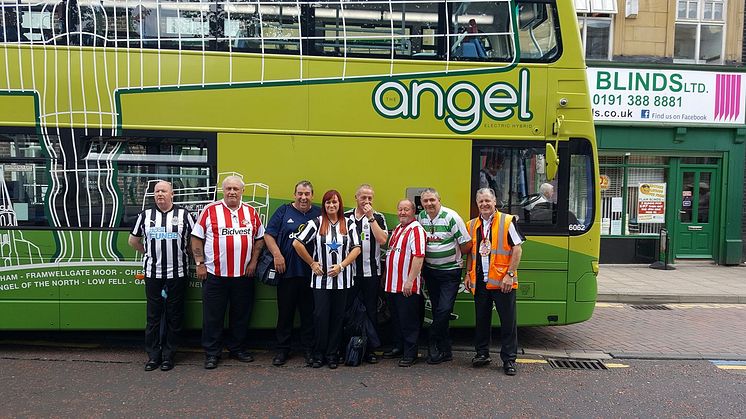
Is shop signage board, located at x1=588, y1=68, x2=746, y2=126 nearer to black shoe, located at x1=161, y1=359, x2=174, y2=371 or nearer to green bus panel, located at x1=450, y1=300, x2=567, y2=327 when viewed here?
green bus panel, located at x1=450, y1=300, x2=567, y2=327

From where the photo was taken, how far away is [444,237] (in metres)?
5.08

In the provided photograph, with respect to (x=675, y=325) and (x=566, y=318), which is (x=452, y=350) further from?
(x=675, y=325)

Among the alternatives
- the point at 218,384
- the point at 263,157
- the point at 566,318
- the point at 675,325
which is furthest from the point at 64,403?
the point at 675,325

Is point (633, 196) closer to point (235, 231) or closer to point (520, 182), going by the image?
point (520, 182)

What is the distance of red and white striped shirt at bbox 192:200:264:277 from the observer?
16.1 ft

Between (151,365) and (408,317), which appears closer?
(151,365)

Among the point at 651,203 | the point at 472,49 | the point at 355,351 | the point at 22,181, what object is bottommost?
the point at 355,351

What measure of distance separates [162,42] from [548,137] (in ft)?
12.9

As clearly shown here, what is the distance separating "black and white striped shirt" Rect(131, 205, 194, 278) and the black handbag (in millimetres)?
743

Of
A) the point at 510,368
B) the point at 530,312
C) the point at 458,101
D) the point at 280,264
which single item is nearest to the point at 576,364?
the point at 530,312

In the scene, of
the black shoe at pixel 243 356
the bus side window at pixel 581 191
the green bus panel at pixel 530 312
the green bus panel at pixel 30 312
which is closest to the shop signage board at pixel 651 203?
the bus side window at pixel 581 191

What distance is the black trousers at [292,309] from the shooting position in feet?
16.9

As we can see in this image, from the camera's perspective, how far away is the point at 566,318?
550cm

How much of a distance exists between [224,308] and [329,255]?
117 cm
